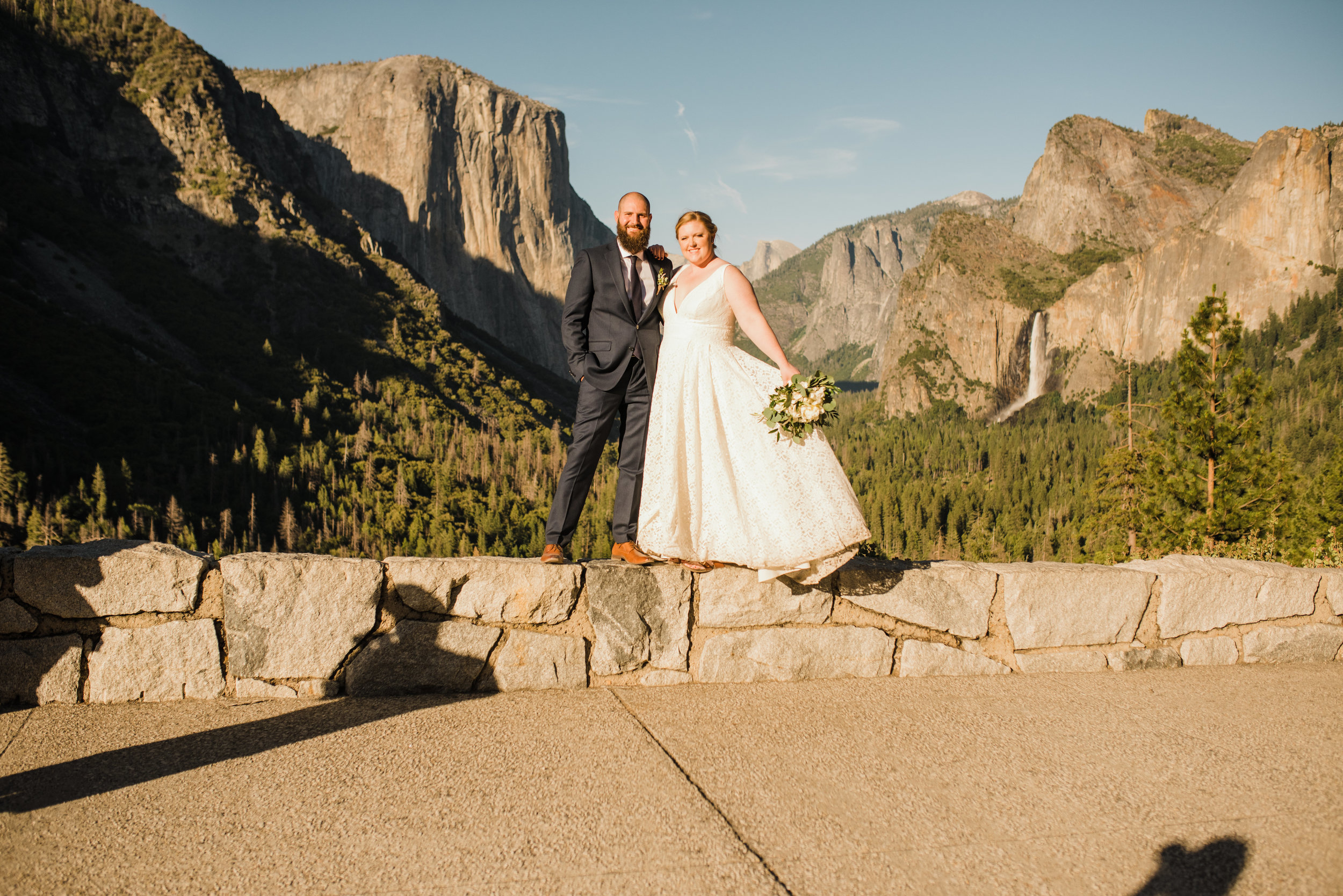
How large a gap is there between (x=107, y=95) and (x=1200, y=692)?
5656 inches

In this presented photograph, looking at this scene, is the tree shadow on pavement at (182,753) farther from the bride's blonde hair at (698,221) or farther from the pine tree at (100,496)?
the pine tree at (100,496)

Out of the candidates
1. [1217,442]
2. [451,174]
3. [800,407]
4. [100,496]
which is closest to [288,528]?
[100,496]

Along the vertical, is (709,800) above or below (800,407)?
below

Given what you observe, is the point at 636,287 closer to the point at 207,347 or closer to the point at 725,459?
the point at 725,459

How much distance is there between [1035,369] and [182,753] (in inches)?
7585

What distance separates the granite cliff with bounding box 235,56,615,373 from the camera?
5640 inches

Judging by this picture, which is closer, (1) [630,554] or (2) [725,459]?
(2) [725,459]

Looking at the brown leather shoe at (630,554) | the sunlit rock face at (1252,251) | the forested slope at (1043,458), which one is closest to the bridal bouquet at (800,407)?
the brown leather shoe at (630,554)

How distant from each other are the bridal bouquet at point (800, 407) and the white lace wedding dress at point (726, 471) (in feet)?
0.20

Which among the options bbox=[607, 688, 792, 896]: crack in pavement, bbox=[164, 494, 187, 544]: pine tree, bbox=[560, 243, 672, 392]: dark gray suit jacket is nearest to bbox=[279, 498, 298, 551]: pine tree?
bbox=[164, 494, 187, 544]: pine tree

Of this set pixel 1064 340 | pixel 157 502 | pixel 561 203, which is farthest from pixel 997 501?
pixel 561 203

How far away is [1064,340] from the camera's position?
167000 mm

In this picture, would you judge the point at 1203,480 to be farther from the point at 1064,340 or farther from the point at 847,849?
the point at 1064,340

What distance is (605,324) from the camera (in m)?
5.02
